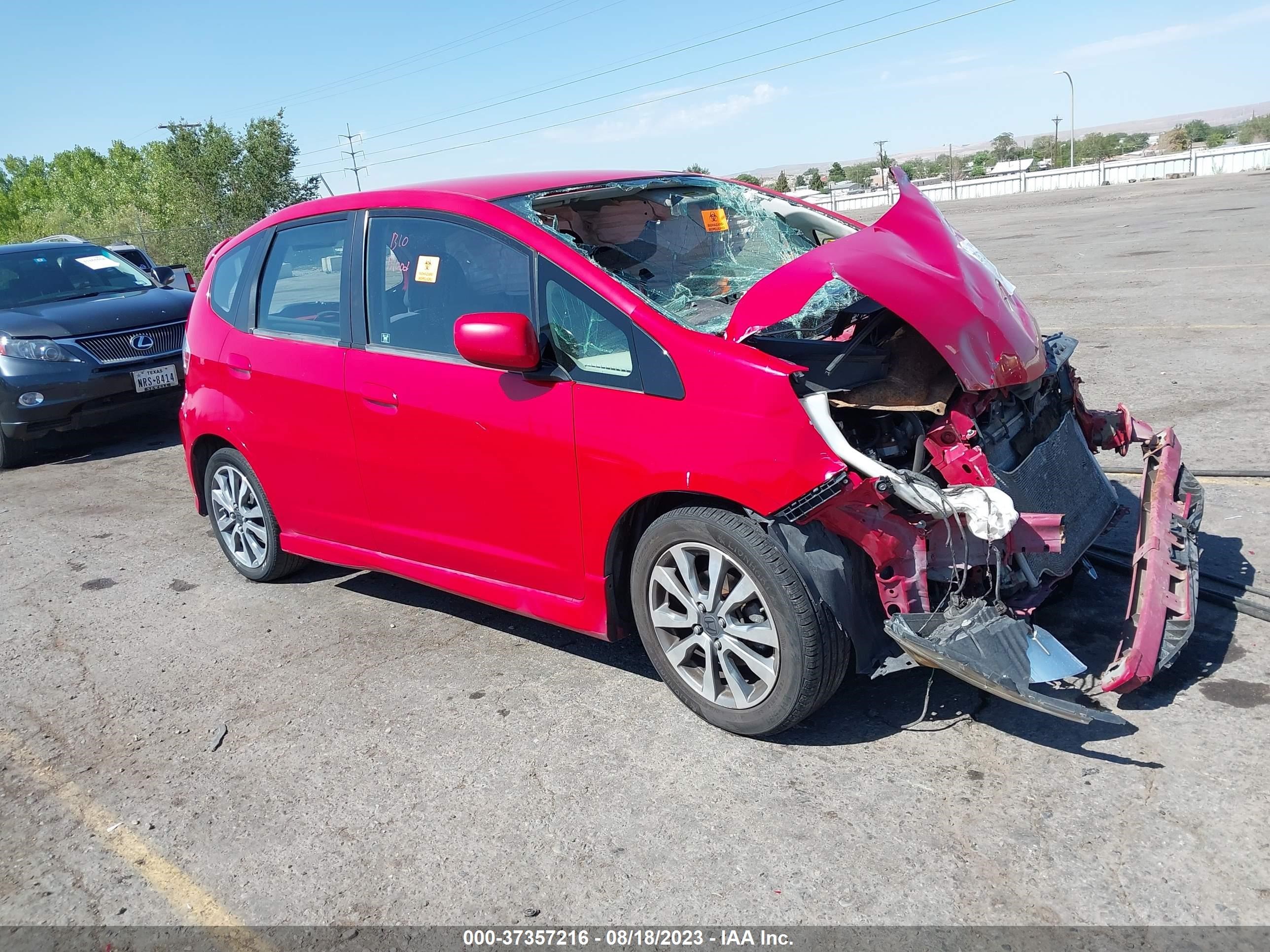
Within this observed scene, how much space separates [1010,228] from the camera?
80.3 feet

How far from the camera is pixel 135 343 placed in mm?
9047

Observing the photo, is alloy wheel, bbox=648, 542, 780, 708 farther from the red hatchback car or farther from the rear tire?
the rear tire

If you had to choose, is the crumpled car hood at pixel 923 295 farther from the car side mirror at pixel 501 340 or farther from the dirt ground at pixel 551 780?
the dirt ground at pixel 551 780

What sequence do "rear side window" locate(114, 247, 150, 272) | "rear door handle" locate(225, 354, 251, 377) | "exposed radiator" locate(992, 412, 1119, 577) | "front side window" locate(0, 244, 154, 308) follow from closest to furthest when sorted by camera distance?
"exposed radiator" locate(992, 412, 1119, 577)
"rear door handle" locate(225, 354, 251, 377)
"front side window" locate(0, 244, 154, 308)
"rear side window" locate(114, 247, 150, 272)

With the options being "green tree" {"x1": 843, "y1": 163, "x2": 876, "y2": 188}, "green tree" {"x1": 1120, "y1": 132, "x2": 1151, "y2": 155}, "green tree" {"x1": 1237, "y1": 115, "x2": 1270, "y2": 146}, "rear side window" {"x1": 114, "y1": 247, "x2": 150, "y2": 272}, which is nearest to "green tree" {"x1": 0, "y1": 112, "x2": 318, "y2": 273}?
"rear side window" {"x1": 114, "y1": 247, "x2": 150, "y2": 272}

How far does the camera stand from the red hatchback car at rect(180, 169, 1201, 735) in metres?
3.23

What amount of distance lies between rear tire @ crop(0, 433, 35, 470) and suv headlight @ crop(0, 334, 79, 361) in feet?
2.38

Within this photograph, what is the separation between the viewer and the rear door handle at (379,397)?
4230mm

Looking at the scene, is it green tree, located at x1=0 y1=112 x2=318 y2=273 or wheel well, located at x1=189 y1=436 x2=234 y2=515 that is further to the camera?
green tree, located at x1=0 y1=112 x2=318 y2=273

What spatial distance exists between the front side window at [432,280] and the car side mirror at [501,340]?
0.19 meters

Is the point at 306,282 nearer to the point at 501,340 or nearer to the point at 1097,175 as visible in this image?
the point at 501,340

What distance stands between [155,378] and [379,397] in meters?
5.71

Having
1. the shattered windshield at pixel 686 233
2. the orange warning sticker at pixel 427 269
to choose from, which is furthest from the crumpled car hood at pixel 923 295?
the orange warning sticker at pixel 427 269

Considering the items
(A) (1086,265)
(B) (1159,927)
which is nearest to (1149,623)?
(B) (1159,927)
